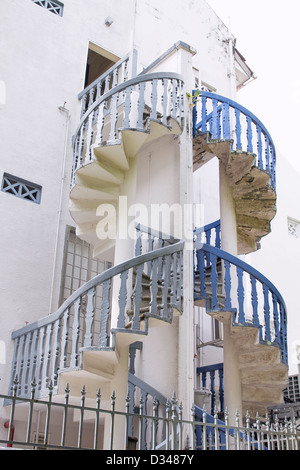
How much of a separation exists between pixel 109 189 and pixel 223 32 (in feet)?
21.6

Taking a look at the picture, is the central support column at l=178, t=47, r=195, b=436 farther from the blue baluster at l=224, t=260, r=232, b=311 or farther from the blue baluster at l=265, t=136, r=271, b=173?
the blue baluster at l=265, t=136, r=271, b=173

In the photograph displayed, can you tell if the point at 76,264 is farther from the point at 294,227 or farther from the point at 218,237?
the point at 294,227

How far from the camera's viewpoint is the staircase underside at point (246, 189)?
25.9 feet

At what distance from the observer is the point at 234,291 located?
7.76m

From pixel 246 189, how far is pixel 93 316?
3.72 meters

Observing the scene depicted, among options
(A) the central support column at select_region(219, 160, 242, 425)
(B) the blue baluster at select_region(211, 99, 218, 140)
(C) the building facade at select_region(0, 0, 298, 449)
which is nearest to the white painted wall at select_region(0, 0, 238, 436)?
(C) the building facade at select_region(0, 0, 298, 449)

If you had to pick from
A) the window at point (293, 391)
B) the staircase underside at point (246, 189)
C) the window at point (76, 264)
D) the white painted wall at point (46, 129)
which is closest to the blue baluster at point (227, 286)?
the white painted wall at point (46, 129)

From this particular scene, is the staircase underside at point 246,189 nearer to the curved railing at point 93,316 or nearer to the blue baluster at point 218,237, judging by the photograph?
the blue baluster at point 218,237

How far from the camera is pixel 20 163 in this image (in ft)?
25.7

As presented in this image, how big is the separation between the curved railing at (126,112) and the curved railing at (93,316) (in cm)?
155

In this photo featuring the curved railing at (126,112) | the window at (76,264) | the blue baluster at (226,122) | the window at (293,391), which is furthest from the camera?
the window at (293,391)

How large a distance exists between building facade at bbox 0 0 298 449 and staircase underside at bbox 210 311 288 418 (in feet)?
0.09

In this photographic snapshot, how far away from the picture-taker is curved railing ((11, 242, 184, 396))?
5621 millimetres
